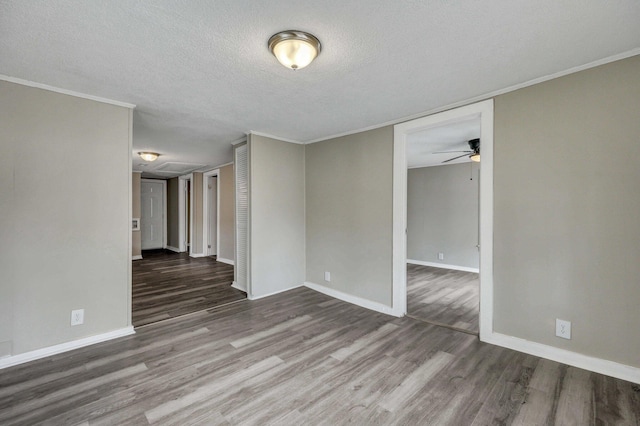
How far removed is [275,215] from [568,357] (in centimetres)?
347

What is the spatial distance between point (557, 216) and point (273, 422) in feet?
8.62

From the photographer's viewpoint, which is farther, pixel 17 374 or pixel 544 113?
pixel 544 113

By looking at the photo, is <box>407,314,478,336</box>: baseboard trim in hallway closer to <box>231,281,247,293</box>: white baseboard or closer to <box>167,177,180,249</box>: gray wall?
<box>231,281,247,293</box>: white baseboard

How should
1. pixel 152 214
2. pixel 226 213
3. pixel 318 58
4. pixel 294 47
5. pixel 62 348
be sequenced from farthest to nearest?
1. pixel 152 214
2. pixel 226 213
3. pixel 62 348
4. pixel 318 58
5. pixel 294 47

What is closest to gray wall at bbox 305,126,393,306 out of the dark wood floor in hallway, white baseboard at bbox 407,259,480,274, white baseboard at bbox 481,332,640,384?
white baseboard at bbox 481,332,640,384

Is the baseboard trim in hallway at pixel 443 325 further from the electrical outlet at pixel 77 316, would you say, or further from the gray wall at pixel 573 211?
the electrical outlet at pixel 77 316

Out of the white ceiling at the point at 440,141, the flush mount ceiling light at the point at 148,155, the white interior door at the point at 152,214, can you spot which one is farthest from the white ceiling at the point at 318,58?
the white interior door at the point at 152,214

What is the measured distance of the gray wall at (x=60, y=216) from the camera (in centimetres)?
224

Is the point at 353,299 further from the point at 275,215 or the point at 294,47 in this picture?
the point at 294,47

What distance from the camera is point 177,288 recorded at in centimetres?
439

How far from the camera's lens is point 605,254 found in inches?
80.5

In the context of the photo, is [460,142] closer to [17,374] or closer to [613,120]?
[613,120]

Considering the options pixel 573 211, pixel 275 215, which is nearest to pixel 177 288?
pixel 275 215

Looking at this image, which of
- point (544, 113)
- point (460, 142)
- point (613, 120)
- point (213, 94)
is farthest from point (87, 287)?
point (460, 142)
